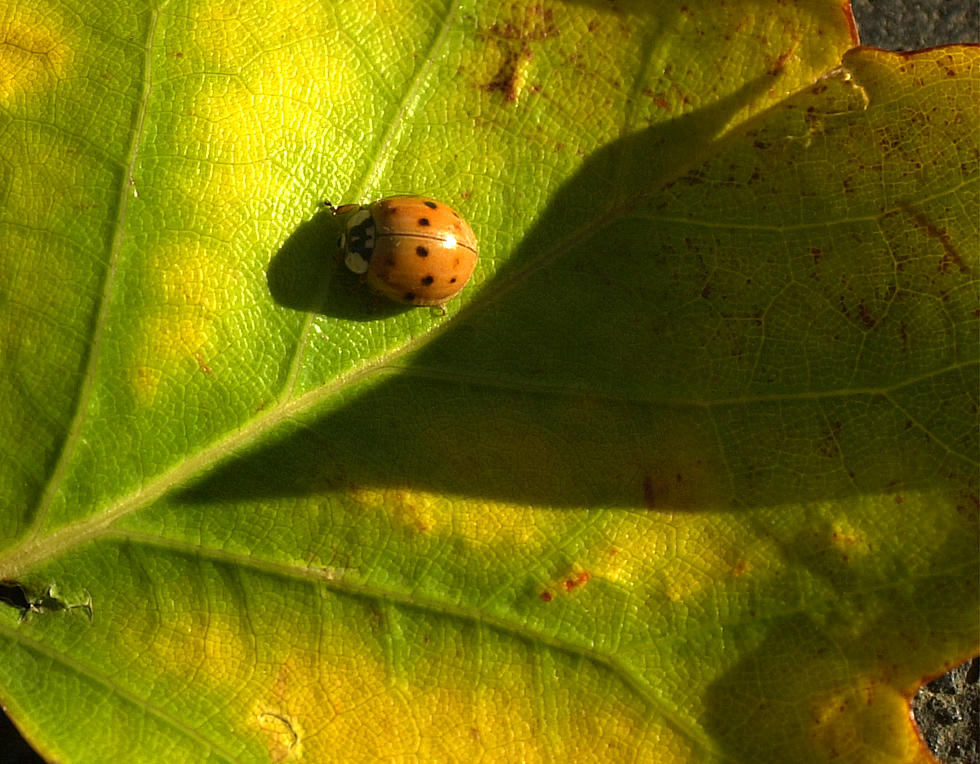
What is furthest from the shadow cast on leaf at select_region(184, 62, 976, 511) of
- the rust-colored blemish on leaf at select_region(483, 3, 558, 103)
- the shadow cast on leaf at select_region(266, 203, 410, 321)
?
the rust-colored blemish on leaf at select_region(483, 3, 558, 103)

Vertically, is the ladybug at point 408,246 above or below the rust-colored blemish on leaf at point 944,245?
below

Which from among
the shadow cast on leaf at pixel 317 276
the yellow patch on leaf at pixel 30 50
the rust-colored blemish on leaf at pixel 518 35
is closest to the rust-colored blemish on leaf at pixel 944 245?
the rust-colored blemish on leaf at pixel 518 35

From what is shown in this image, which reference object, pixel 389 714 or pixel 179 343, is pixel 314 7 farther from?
pixel 389 714

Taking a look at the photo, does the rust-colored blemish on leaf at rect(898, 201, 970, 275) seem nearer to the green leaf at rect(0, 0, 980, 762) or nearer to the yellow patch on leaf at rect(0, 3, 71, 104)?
the green leaf at rect(0, 0, 980, 762)

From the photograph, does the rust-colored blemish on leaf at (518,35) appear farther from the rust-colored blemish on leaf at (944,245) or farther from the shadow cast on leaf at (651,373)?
the rust-colored blemish on leaf at (944,245)

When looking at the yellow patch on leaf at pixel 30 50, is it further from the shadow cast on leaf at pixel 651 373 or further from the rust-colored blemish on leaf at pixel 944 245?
the rust-colored blemish on leaf at pixel 944 245

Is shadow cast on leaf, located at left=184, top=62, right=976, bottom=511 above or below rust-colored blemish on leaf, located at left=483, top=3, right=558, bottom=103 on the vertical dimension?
below

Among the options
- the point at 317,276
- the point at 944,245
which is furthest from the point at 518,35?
the point at 944,245
